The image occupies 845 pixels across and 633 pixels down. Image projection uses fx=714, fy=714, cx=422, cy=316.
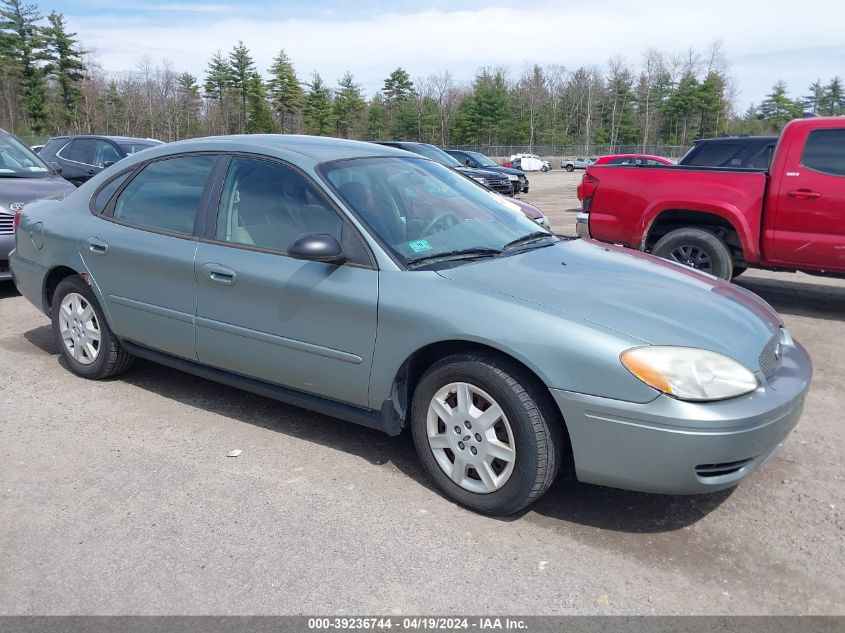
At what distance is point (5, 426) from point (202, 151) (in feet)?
6.57

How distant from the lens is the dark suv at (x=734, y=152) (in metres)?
9.57

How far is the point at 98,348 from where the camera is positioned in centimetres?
484

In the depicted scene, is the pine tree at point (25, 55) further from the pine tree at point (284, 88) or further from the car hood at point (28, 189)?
the car hood at point (28, 189)

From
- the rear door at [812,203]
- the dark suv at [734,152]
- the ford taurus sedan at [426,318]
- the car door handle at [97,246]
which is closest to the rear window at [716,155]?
the dark suv at [734,152]

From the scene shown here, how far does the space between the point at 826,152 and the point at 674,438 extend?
17.9 feet

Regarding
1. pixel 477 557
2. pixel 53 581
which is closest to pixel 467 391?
pixel 477 557

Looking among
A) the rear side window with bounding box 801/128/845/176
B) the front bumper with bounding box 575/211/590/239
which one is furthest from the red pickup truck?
the front bumper with bounding box 575/211/590/239

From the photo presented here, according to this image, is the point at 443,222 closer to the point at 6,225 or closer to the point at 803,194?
the point at 803,194

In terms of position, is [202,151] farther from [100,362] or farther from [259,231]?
[100,362]

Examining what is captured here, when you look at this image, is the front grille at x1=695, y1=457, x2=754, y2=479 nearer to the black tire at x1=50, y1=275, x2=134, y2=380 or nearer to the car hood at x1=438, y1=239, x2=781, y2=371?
Answer: the car hood at x1=438, y1=239, x2=781, y2=371

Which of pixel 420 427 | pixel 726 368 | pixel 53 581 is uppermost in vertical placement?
pixel 726 368

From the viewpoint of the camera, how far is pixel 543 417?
119 inches

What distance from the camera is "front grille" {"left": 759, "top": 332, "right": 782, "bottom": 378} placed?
123 inches

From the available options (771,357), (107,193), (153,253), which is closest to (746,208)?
(771,357)
